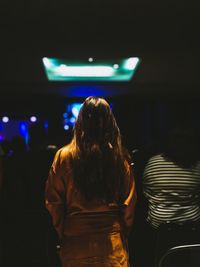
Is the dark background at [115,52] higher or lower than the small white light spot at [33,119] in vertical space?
higher

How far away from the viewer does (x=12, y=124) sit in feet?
14.1

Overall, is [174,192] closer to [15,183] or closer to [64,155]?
[64,155]

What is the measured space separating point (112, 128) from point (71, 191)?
0.38m

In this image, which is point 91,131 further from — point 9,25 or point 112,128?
point 9,25

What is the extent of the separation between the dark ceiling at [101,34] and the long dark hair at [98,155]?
1188 millimetres

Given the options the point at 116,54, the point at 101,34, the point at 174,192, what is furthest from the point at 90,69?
the point at 174,192

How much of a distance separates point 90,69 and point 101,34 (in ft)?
5.41

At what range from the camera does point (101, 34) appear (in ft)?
10.3

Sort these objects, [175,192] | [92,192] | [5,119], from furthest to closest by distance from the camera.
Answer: [5,119], [175,192], [92,192]

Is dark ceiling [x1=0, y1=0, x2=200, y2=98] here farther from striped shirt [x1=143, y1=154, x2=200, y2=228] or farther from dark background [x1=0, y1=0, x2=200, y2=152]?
striped shirt [x1=143, y1=154, x2=200, y2=228]

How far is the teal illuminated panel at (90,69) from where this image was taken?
4.22 meters

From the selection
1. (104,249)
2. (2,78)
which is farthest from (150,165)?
(2,78)

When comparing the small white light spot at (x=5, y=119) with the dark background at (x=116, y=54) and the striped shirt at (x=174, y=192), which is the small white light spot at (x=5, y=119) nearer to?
the dark background at (x=116, y=54)

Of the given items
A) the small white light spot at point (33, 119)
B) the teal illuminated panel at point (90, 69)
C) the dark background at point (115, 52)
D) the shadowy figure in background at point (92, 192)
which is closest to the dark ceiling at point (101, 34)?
the dark background at point (115, 52)
